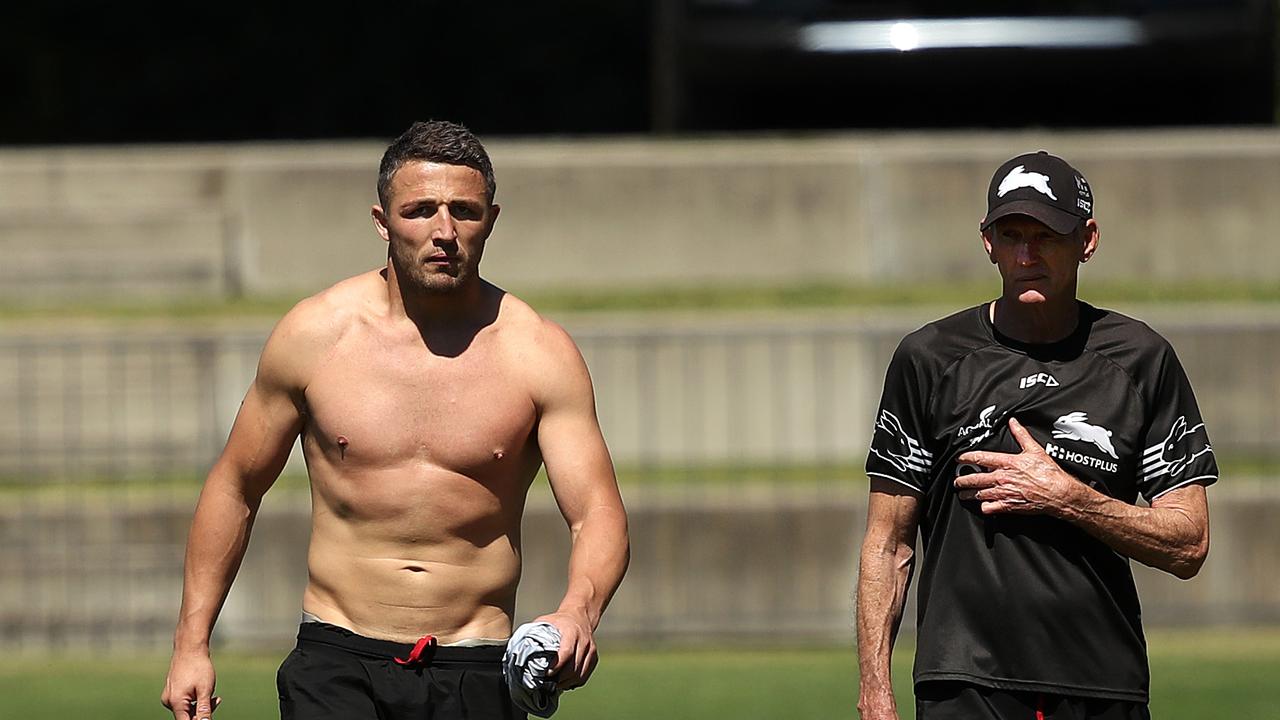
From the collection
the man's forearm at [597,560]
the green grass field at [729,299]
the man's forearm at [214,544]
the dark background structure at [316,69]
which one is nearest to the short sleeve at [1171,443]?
the man's forearm at [597,560]

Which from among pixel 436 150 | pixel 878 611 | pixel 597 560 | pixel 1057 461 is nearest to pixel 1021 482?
pixel 1057 461

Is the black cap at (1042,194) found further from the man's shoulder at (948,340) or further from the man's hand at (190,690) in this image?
the man's hand at (190,690)

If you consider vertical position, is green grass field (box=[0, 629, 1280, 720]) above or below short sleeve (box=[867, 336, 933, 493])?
below

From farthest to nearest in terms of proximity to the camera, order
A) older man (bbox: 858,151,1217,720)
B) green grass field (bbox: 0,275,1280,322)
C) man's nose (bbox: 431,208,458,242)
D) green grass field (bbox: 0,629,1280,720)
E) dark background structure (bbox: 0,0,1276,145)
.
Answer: dark background structure (bbox: 0,0,1276,145), green grass field (bbox: 0,275,1280,322), green grass field (bbox: 0,629,1280,720), man's nose (bbox: 431,208,458,242), older man (bbox: 858,151,1217,720)

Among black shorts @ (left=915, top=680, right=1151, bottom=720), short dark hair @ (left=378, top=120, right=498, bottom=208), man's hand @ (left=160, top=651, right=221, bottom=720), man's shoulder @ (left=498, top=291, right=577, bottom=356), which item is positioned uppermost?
short dark hair @ (left=378, top=120, right=498, bottom=208)

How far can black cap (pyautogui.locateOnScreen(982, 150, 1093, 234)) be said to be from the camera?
4.89 m

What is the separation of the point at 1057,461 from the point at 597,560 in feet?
3.53

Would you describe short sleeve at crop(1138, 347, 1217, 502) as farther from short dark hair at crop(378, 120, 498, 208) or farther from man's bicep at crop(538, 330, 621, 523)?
short dark hair at crop(378, 120, 498, 208)

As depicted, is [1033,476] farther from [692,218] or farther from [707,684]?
[692,218]

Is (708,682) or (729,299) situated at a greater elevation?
(729,299)

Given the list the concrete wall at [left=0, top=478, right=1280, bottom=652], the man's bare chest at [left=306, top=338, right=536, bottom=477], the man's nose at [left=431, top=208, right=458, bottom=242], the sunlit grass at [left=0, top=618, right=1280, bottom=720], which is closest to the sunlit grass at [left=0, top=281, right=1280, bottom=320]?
the concrete wall at [left=0, top=478, right=1280, bottom=652]

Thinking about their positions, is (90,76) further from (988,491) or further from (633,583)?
Answer: (988,491)

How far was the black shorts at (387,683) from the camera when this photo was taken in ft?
17.4

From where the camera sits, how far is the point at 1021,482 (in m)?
4.83
